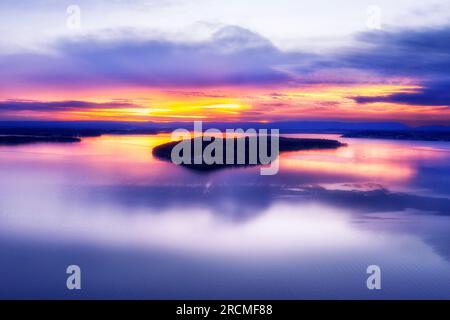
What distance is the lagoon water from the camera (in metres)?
4.33

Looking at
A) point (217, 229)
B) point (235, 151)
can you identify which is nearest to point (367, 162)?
point (235, 151)

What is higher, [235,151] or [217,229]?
[235,151]

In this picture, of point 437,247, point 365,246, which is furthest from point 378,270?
point 437,247

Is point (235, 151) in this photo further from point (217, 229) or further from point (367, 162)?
point (217, 229)

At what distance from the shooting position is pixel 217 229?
564 centimetres

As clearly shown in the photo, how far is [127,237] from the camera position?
17.6ft

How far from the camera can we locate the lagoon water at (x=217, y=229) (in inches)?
170

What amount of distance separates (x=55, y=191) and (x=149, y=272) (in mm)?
3875

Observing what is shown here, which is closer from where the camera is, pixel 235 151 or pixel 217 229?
pixel 217 229

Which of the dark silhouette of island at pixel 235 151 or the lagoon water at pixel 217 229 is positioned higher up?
the dark silhouette of island at pixel 235 151

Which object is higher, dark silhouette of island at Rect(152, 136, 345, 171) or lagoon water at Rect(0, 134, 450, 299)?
dark silhouette of island at Rect(152, 136, 345, 171)

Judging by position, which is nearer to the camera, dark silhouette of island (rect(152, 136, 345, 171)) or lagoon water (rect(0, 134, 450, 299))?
lagoon water (rect(0, 134, 450, 299))

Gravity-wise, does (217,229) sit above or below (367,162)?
below
